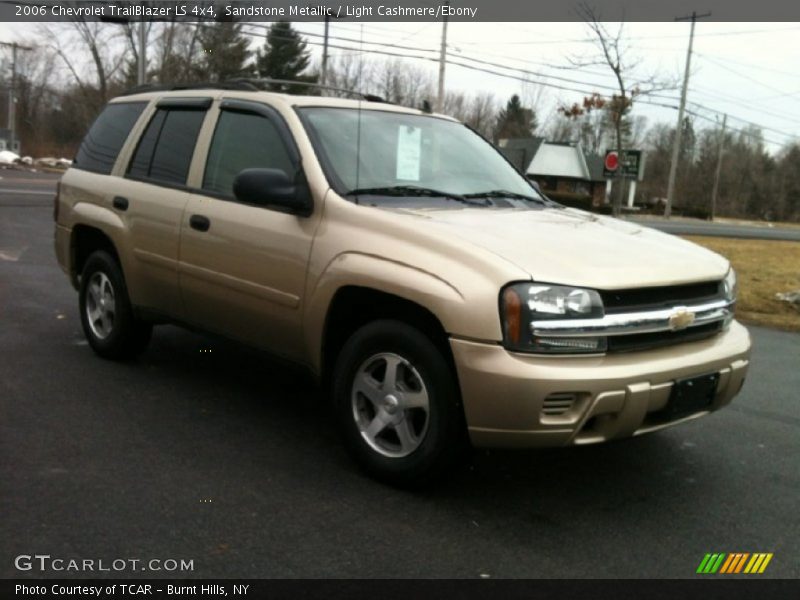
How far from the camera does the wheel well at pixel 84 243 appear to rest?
5754 millimetres

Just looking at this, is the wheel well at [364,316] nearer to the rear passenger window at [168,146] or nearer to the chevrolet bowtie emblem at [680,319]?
the chevrolet bowtie emblem at [680,319]

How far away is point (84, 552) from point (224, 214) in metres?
2.10

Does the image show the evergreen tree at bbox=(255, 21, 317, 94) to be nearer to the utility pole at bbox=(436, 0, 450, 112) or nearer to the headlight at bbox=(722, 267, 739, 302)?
the utility pole at bbox=(436, 0, 450, 112)

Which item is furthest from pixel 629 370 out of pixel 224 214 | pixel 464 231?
pixel 224 214

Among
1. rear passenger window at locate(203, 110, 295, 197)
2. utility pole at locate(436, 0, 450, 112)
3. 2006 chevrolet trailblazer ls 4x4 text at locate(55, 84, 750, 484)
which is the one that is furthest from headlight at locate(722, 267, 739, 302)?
utility pole at locate(436, 0, 450, 112)

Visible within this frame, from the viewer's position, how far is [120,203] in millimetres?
5352

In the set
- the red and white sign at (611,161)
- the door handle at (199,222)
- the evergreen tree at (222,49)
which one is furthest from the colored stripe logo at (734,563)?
the red and white sign at (611,161)

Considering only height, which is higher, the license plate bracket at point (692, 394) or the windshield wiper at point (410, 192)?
the windshield wiper at point (410, 192)

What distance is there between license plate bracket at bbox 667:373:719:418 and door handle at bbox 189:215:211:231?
270 cm

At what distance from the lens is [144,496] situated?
3518mm

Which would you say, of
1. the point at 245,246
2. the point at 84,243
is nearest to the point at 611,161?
the point at 84,243

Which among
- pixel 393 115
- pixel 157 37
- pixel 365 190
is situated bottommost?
pixel 365 190

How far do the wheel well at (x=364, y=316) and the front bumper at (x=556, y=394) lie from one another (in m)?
0.24

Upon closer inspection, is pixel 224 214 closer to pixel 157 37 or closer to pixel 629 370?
pixel 629 370
